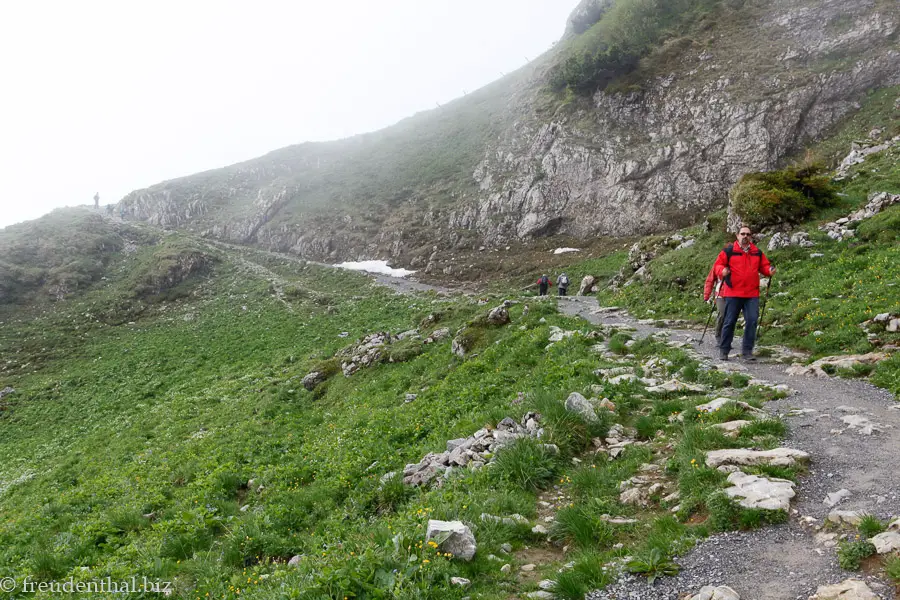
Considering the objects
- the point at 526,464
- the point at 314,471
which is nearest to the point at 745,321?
the point at 526,464

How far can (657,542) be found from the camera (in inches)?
206

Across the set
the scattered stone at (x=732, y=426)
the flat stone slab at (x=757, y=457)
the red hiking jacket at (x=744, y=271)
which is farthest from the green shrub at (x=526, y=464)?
the red hiking jacket at (x=744, y=271)

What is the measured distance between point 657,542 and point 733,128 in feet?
167

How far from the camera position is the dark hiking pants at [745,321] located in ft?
38.4

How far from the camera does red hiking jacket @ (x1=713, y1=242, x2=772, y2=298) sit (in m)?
12.0

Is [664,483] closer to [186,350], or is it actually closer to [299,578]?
[299,578]

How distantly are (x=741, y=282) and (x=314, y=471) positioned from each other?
13241mm

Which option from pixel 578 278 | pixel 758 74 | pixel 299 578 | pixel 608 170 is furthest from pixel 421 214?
pixel 299 578

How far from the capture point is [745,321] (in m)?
11.7

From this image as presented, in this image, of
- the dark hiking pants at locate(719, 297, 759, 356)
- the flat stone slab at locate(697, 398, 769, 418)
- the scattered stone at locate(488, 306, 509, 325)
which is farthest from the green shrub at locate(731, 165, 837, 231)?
the flat stone slab at locate(697, 398, 769, 418)

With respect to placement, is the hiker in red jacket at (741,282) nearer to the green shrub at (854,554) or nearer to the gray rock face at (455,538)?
the green shrub at (854,554)

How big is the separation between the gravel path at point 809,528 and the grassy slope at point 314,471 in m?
0.35

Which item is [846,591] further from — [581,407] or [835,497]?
[581,407]

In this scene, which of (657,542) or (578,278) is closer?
(657,542)
